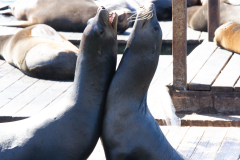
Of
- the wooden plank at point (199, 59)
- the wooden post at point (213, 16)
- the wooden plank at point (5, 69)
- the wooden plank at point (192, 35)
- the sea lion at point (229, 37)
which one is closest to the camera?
the wooden plank at point (199, 59)

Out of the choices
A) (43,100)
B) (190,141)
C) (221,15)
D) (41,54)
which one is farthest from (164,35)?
(190,141)

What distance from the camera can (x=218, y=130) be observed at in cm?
326

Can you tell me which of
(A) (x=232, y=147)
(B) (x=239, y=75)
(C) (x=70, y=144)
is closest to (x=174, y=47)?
(B) (x=239, y=75)

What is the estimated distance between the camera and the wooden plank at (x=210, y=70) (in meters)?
4.28

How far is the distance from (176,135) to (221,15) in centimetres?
383

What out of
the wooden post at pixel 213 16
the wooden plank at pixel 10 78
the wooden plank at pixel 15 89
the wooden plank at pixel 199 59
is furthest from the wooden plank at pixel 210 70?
the wooden plank at pixel 10 78

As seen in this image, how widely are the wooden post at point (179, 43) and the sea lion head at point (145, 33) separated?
1.67m

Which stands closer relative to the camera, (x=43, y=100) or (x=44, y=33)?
(x=43, y=100)

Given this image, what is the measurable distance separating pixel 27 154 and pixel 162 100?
217 cm

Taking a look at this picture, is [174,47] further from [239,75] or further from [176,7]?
[239,75]

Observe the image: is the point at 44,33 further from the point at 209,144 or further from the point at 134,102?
the point at 134,102

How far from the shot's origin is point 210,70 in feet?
15.3

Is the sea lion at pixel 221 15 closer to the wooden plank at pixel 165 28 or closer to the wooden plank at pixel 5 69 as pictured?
the wooden plank at pixel 165 28

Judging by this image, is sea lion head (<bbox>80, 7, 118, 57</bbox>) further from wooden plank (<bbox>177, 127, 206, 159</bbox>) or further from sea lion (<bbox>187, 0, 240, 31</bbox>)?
sea lion (<bbox>187, 0, 240, 31</bbox>)
